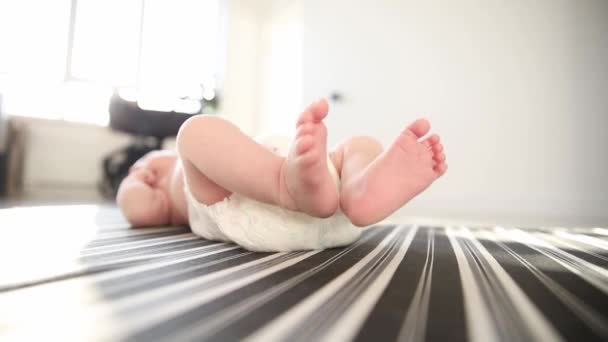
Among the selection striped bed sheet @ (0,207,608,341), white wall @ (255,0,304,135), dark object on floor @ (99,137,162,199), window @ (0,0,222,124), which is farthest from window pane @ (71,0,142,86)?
striped bed sheet @ (0,207,608,341)

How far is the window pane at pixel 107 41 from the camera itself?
2.84m

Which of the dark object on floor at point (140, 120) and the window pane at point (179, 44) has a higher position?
the window pane at point (179, 44)

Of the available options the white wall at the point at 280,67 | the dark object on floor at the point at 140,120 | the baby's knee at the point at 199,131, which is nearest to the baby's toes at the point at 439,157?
the baby's knee at the point at 199,131

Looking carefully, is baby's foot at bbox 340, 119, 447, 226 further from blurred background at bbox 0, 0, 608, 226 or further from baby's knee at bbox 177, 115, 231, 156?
blurred background at bbox 0, 0, 608, 226

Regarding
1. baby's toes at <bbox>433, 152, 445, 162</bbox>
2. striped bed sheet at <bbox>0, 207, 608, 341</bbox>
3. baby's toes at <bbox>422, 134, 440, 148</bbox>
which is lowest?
striped bed sheet at <bbox>0, 207, 608, 341</bbox>

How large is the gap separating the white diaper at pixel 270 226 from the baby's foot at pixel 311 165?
0.10 meters

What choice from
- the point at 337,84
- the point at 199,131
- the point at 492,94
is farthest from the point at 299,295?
the point at 337,84

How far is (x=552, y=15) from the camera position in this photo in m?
1.80

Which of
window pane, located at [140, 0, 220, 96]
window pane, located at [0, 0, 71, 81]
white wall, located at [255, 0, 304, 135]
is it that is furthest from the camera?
window pane, located at [140, 0, 220, 96]

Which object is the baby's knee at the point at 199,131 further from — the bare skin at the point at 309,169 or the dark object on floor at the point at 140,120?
the dark object on floor at the point at 140,120

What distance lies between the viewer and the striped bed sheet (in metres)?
A: 0.25

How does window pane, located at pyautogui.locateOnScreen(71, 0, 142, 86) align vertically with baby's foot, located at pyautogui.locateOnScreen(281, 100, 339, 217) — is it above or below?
above

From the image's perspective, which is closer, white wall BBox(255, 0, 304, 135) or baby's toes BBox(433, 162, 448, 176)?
baby's toes BBox(433, 162, 448, 176)

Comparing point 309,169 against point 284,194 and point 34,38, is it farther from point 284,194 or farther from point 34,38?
point 34,38
